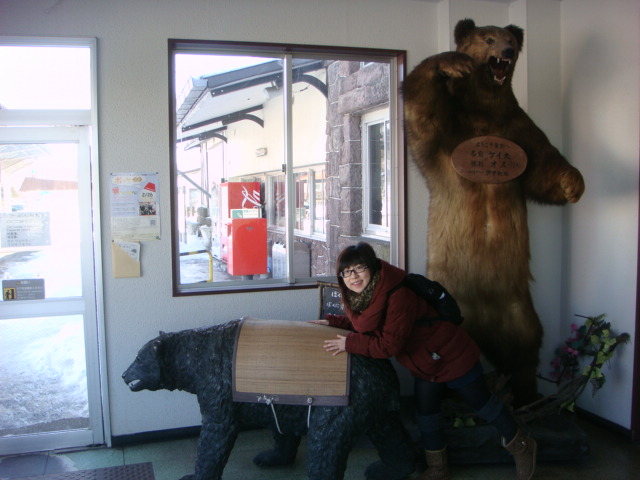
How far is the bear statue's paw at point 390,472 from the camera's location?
2957 millimetres

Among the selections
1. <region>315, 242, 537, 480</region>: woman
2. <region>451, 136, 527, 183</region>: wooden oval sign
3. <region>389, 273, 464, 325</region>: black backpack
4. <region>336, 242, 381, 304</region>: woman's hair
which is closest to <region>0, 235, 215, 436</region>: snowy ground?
<region>315, 242, 537, 480</region>: woman

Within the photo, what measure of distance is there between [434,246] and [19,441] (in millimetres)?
2723

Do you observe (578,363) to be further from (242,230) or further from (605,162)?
(242,230)

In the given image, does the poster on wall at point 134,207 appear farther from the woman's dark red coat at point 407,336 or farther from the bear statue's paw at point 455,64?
the bear statue's paw at point 455,64

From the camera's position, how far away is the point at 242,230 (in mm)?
3852

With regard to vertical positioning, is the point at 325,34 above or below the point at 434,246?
above

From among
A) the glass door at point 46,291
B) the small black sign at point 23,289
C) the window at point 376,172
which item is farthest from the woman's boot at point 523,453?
the small black sign at point 23,289

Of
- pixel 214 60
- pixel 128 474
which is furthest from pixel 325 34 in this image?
pixel 128 474

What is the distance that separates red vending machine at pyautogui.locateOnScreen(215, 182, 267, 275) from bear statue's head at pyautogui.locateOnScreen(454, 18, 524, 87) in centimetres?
160

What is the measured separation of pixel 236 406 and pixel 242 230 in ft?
4.78

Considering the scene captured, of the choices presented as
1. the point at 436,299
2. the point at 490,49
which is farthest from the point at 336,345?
the point at 490,49

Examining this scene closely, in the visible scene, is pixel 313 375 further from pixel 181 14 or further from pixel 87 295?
pixel 181 14

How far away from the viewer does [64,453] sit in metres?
3.41

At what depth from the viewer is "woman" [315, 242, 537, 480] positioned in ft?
8.62
